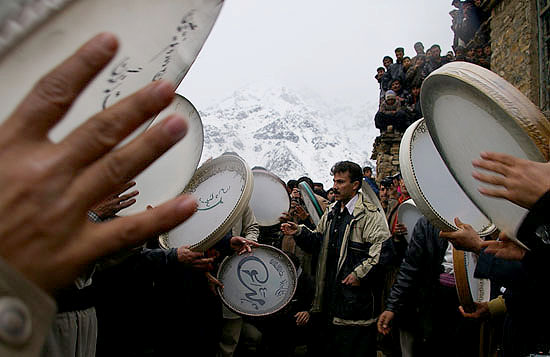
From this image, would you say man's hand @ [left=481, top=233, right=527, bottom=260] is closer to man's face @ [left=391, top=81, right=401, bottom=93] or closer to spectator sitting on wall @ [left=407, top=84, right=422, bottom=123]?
spectator sitting on wall @ [left=407, top=84, right=422, bottom=123]

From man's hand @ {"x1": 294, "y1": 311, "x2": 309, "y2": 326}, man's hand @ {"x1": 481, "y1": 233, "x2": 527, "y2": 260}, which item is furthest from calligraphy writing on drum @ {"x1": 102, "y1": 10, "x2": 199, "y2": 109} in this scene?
man's hand @ {"x1": 294, "y1": 311, "x2": 309, "y2": 326}

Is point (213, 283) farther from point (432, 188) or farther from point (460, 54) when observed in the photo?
point (460, 54)

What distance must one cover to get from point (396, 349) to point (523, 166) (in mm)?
4154

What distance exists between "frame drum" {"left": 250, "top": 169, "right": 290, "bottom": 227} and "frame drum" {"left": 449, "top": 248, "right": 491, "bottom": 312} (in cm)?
290

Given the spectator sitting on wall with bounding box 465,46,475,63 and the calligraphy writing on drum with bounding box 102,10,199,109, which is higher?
the spectator sitting on wall with bounding box 465,46,475,63

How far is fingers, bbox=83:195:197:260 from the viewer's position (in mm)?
531

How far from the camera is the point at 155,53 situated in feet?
2.47

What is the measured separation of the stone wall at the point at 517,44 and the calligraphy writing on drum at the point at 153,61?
6.38 meters

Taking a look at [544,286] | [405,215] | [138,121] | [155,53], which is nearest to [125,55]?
[155,53]

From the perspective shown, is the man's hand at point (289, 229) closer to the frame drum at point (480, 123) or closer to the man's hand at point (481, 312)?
the man's hand at point (481, 312)

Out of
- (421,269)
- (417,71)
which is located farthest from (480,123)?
(417,71)

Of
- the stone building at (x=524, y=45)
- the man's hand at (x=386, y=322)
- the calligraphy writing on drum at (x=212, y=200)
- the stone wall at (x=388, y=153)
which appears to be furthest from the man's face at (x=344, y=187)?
the stone wall at (x=388, y=153)

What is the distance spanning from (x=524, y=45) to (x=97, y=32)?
7.06 m

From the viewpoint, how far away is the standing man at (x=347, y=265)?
11.7 ft
